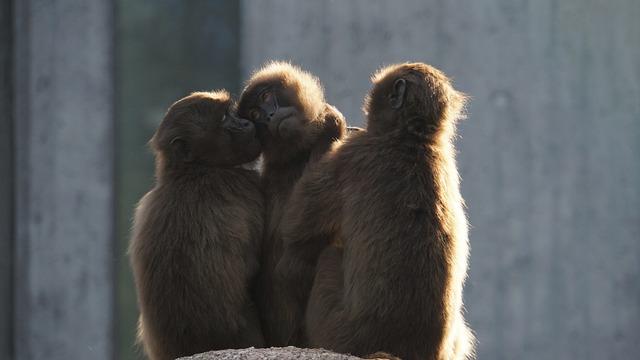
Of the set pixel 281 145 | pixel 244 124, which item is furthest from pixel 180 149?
pixel 281 145

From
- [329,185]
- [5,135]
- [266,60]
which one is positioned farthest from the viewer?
[5,135]

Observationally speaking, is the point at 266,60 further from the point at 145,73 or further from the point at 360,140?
the point at 360,140

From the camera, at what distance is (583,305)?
1090cm

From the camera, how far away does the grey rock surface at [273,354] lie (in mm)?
4750

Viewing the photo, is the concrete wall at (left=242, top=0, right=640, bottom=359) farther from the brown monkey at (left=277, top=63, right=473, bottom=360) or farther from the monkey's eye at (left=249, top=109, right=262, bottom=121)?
the brown monkey at (left=277, top=63, right=473, bottom=360)

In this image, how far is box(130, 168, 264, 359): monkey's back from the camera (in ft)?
17.4

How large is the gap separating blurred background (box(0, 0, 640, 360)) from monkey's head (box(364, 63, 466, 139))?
5.24m

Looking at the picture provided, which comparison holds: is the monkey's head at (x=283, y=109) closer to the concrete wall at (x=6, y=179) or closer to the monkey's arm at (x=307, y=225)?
the monkey's arm at (x=307, y=225)

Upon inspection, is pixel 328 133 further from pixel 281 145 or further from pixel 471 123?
pixel 471 123

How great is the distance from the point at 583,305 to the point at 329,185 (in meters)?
6.23

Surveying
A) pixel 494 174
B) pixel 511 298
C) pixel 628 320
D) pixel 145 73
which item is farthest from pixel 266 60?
pixel 628 320

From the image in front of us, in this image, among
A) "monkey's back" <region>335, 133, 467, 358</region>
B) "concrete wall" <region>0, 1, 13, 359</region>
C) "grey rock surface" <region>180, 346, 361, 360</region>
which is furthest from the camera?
"concrete wall" <region>0, 1, 13, 359</region>

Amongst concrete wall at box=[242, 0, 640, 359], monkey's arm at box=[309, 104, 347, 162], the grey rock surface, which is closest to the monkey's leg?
the grey rock surface

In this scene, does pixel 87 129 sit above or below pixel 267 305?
above
